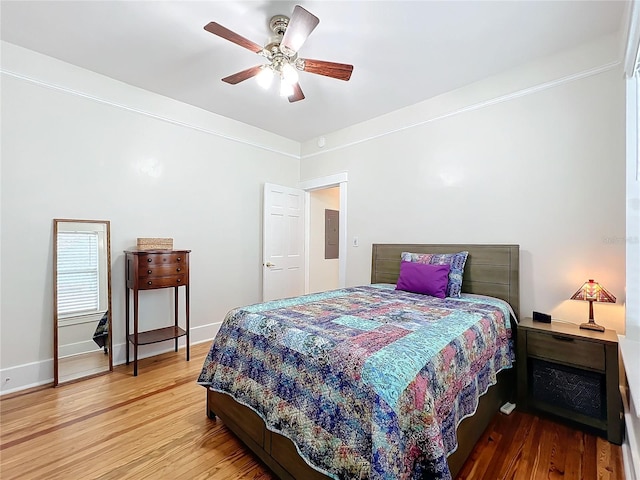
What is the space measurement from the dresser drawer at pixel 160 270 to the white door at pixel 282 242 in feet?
4.05

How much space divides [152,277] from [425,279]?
256 cm

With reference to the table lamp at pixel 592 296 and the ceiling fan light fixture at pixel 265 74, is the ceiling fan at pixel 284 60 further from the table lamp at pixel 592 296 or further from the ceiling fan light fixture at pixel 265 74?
the table lamp at pixel 592 296

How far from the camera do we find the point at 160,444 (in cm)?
182

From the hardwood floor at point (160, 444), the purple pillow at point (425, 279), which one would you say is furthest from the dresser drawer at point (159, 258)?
the purple pillow at point (425, 279)

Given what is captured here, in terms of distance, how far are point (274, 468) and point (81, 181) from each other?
9.51 feet

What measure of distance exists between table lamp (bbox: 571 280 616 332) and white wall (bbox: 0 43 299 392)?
11.3ft

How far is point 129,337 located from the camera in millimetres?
3029

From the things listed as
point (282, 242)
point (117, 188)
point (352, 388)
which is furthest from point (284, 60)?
point (282, 242)

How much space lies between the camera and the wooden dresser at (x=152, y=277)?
282 cm

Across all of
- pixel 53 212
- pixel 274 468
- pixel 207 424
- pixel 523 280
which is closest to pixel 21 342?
pixel 53 212

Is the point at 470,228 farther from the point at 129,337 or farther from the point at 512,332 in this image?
the point at 129,337

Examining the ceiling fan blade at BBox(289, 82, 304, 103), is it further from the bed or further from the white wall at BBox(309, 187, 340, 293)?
the white wall at BBox(309, 187, 340, 293)

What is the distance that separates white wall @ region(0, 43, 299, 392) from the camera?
2.51 m

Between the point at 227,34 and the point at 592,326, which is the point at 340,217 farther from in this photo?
the point at 592,326
